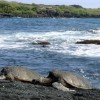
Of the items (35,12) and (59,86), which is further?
(35,12)

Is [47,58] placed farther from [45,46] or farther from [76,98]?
[76,98]

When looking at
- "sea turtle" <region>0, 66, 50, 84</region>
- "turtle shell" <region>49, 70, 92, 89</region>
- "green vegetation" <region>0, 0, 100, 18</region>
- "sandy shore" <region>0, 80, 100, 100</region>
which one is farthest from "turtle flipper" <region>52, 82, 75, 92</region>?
"green vegetation" <region>0, 0, 100, 18</region>

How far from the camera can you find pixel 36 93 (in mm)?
15242

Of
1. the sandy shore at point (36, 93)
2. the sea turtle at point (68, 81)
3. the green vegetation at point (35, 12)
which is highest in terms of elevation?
the sandy shore at point (36, 93)

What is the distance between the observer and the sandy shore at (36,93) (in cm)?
1448

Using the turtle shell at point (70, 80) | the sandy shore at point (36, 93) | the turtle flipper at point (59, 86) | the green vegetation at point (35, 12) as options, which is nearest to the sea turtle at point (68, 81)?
the turtle shell at point (70, 80)

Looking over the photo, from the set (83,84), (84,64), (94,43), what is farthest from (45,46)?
(83,84)

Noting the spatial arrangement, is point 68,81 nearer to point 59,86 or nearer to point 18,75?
point 59,86

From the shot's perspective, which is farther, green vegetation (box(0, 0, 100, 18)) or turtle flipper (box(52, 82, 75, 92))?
green vegetation (box(0, 0, 100, 18))

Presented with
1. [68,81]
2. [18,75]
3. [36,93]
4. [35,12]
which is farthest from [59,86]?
[35,12]

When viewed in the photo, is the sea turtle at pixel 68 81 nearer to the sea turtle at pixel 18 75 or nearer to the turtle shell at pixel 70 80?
the turtle shell at pixel 70 80

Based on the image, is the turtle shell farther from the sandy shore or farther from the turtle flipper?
the sandy shore

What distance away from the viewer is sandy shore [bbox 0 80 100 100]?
14.5 meters

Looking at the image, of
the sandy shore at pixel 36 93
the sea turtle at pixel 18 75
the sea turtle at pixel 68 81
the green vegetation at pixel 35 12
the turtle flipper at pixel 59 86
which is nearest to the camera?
the sandy shore at pixel 36 93
